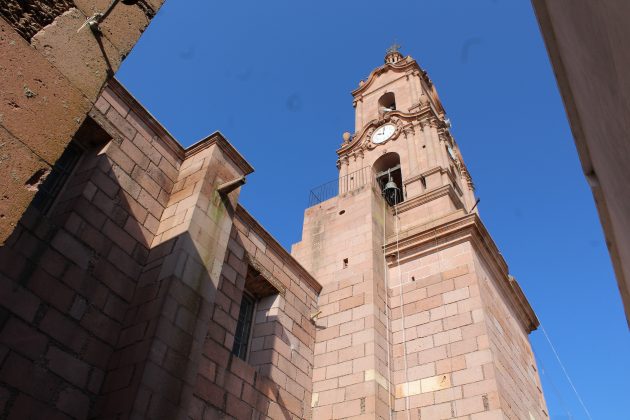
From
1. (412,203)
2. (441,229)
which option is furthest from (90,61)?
(412,203)

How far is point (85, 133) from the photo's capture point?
790cm

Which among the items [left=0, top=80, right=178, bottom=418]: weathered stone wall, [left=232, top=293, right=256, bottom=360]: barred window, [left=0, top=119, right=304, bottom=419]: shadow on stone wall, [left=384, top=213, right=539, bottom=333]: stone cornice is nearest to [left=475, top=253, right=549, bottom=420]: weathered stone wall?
[left=384, top=213, right=539, bottom=333]: stone cornice

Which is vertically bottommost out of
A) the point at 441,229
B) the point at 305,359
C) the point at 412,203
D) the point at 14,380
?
the point at 14,380

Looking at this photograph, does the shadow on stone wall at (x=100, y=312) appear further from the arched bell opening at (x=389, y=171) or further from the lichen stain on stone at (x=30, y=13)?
the arched bell opening at (x=389, y=171)

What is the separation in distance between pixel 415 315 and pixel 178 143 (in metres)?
6.46

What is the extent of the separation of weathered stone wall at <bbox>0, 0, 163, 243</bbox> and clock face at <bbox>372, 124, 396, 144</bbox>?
17672 millimetres

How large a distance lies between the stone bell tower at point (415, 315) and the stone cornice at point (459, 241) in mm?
26

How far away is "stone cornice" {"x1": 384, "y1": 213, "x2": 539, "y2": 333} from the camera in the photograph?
473 inches

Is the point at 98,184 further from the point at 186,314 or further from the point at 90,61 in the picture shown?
the point at 90,61

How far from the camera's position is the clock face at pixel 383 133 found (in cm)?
2128

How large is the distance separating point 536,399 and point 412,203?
618cm

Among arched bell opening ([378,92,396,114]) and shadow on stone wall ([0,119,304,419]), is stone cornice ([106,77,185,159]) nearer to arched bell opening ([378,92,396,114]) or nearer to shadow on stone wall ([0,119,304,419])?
shadow on stone wall ([0,119,304,419])

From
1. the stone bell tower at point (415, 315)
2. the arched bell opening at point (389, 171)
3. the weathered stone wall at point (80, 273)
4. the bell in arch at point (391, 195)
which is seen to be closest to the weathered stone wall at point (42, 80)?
the weathered stone wall at point (80, 273)

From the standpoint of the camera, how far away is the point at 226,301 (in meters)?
9.13
